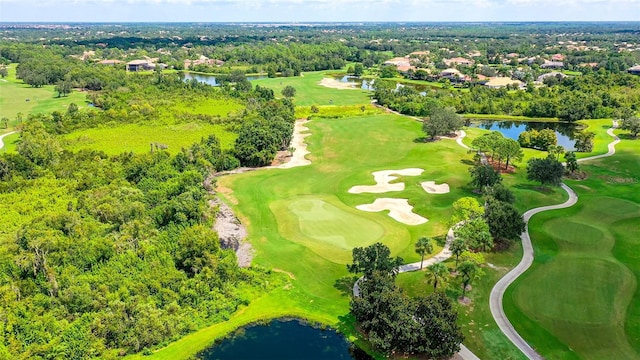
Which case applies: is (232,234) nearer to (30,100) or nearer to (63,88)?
(30,100)

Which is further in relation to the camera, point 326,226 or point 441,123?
point 441,123

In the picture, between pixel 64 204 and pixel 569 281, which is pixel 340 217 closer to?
pixel 569 281

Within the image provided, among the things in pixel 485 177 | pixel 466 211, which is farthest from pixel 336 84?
pixel 466 211

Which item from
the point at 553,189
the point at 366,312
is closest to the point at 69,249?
the point at 366,312

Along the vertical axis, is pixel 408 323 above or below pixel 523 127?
above

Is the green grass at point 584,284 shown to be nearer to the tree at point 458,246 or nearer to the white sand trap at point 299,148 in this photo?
the tree at point 458,246

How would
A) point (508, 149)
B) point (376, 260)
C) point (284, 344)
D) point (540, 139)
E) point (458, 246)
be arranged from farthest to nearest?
point (540, 139) < point (508, 149) < point (458, 246) < point (376, 260) < point (284, 344)

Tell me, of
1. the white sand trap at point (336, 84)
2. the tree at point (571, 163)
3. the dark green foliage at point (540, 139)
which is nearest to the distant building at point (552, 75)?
the white sand trap at point (336, 84)
